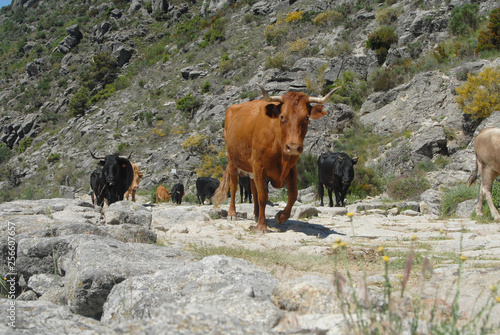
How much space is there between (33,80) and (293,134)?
62334 millimetres

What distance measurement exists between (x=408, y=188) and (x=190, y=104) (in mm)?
23822

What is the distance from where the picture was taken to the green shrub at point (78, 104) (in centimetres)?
4625

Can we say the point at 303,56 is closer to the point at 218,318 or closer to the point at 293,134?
the point at 293,134

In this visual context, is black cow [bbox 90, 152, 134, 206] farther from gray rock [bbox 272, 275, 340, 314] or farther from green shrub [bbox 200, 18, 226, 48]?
green shrub [bbox 200, 18, 226, 48]

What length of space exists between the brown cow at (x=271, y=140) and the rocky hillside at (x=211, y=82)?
26.9 ft

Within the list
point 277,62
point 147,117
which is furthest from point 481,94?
point 147,117

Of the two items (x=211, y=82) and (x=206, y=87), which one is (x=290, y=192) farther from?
(x=211, y=82)

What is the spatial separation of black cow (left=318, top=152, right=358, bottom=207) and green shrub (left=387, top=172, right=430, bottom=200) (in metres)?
2.00

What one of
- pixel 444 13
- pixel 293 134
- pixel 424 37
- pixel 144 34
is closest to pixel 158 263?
pixel 293 134

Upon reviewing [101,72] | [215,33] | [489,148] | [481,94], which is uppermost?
[215,33]

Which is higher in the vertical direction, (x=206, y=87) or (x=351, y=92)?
(x=206, y=87)

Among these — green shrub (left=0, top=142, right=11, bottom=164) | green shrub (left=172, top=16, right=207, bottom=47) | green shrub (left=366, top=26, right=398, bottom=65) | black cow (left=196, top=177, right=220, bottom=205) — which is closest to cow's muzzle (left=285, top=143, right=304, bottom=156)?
black cow (left=196, top=177, right=220, bottom=205)

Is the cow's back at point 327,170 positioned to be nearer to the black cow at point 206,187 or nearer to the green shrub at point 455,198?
the green shrub at point 455,198

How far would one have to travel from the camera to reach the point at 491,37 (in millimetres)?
19672
